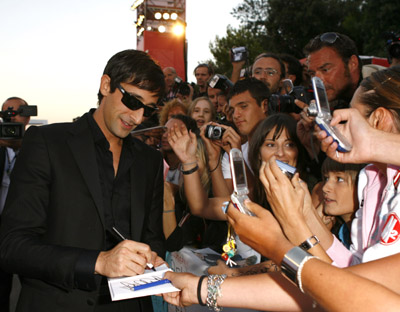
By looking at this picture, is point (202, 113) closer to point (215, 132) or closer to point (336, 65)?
point (215, 132)

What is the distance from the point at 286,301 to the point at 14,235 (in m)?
1.35

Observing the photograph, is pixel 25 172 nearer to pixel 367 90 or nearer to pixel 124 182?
pixel 124 182

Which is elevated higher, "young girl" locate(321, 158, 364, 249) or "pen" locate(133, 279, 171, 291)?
"young girl" locate(321, 158, 364, 249)

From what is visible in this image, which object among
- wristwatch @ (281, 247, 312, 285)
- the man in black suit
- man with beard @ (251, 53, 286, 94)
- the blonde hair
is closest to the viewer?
wristwatch @ (281, 247, 312, 285)

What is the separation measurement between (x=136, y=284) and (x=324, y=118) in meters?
1.11

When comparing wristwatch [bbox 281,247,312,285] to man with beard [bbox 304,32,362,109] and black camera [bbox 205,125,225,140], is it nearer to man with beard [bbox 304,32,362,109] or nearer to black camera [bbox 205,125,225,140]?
black camera [bbox 205,125,225,140]

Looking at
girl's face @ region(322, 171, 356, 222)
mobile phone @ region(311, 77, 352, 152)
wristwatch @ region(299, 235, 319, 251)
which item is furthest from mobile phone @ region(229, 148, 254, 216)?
girl's face @ region(322, 171, 356, 222)

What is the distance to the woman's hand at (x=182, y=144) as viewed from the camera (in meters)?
3.56

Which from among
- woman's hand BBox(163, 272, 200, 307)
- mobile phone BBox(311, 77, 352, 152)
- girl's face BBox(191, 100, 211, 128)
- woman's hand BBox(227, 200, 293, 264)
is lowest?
woman's hand BBox(163, 272, 200, 307)

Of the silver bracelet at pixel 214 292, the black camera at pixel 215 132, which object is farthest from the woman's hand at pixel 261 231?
the black camera at pixel 215 132

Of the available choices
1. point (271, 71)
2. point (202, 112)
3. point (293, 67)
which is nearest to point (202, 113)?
point (202, 112)

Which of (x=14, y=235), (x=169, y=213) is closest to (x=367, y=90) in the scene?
(x=14, y=235)

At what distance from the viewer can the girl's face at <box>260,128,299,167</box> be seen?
3291 mm

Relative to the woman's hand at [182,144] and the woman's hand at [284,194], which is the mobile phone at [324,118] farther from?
the woman's hand at [182,144]
